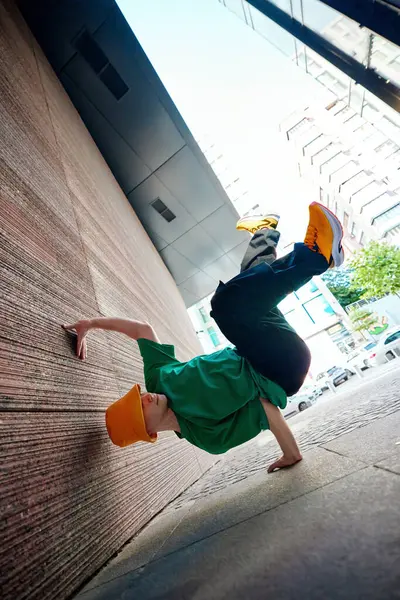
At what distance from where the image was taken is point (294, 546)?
56 cm

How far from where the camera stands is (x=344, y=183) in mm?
27297

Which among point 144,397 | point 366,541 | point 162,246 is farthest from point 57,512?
point 162,246

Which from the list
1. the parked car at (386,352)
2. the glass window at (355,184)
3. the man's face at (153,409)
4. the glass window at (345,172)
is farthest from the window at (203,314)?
the man's face at (153,409)

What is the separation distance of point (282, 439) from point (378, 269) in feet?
56.0

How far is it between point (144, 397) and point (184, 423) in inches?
13.4

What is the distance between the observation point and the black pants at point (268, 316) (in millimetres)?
1575

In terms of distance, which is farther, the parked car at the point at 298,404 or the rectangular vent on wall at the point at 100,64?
the parked car at the point at 298,404

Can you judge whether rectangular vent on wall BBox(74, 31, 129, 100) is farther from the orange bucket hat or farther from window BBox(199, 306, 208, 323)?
window BBox(199, 306, 208, 323)

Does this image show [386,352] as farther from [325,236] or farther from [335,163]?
[335,163]

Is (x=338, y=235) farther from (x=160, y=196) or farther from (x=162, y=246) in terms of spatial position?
(x=162, y=246)

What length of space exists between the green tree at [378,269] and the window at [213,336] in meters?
19.9

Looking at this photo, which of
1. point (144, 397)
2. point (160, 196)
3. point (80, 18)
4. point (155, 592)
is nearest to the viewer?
point (155, 592)

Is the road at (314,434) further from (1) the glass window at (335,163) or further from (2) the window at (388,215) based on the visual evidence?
(1) the glass window at (335,163)

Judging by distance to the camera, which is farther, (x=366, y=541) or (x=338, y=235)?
(x=338, y=235)
